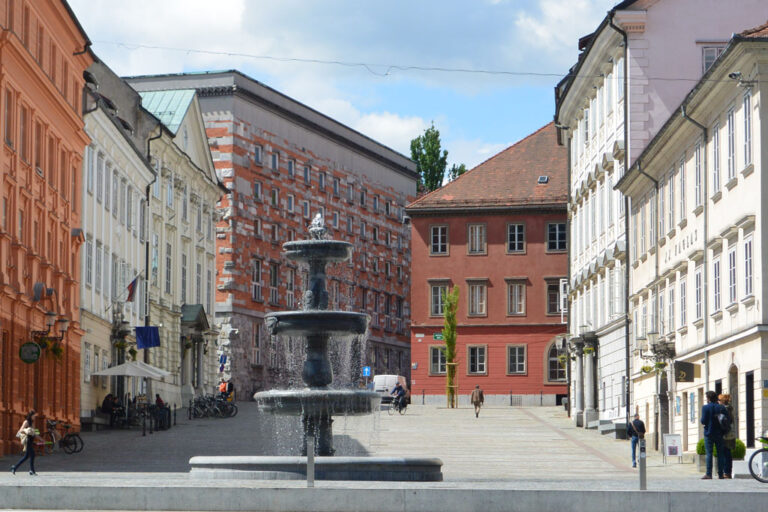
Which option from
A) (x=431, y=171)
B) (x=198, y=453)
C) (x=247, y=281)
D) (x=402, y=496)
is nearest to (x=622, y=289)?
(x=198, y=453)

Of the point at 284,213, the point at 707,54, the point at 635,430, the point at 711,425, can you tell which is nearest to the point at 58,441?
the point at 635,430

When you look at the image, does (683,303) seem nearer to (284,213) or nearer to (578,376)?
(578,376)

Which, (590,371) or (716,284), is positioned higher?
(716,284)

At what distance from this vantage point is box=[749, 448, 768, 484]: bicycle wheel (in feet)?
86.5

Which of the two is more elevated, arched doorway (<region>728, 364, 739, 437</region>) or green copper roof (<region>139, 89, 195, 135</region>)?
green copper roof (<region>139, 89, 195, 135</region>)

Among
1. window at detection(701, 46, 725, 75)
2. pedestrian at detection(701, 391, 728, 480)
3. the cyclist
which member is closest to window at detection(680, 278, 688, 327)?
window at detection(701, 46, 725, 75)

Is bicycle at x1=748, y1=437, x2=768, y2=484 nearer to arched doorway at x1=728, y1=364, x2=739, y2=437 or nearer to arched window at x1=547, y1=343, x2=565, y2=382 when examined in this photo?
arched doorway at x1=728, y1=364, x2=739, y2=437

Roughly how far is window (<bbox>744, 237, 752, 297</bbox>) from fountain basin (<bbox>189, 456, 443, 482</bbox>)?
1166cm

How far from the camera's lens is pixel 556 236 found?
81.6 metres

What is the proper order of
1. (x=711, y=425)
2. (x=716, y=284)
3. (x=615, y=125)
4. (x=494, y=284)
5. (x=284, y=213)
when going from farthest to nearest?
(x=284, y=213) < (x=494, y=284) < (x=615, y=125) < (x=716, y=284) < (x=711, y=425)

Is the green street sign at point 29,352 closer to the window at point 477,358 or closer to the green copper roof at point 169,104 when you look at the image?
the green copper roof at point 169,104

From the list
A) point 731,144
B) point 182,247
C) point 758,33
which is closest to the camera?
point 758,33

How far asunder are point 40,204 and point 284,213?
49.1m

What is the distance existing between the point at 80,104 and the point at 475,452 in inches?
698
